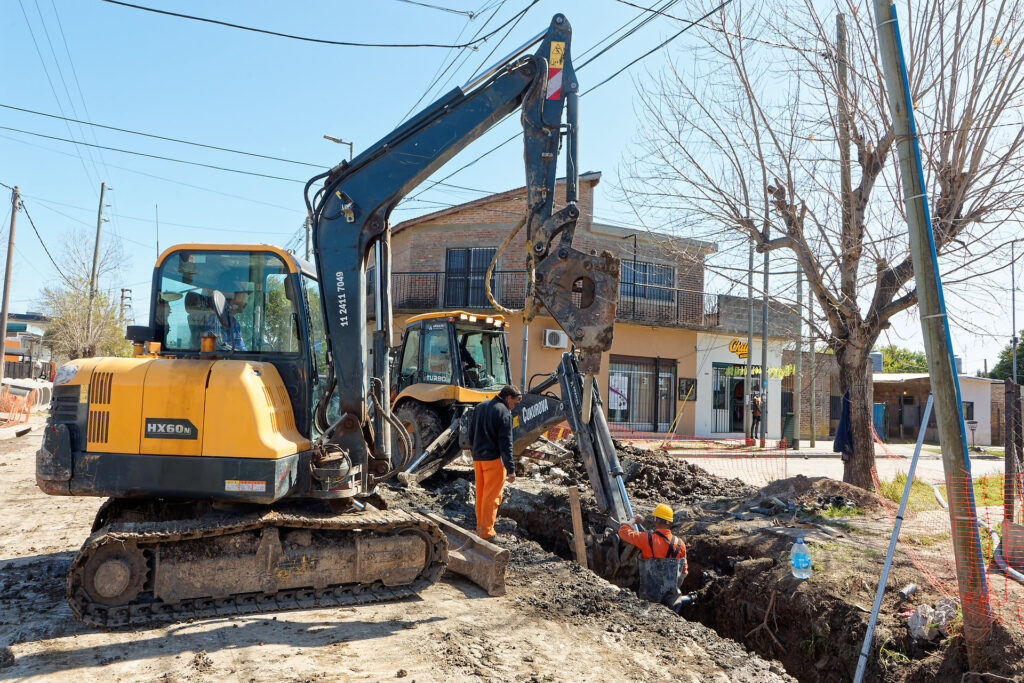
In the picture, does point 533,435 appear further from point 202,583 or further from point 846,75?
point 846,75

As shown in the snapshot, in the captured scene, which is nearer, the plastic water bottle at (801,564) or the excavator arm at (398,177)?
the excavator arm at (398,177)

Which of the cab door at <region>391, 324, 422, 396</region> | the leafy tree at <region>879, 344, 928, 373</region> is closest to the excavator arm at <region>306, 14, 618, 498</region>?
the cab door at <region>391, 324, 422, 396</region>

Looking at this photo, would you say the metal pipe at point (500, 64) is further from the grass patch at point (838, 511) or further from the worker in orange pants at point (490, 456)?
the grass patch at point (838, 511)

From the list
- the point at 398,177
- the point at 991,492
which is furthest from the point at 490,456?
the point at 991,492

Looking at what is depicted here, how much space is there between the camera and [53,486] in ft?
16.9

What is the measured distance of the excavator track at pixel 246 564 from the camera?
486 cm

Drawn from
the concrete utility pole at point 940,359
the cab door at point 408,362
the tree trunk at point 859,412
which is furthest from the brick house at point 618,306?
the concrete utility pole at point 940,359

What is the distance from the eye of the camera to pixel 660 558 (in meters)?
6.39

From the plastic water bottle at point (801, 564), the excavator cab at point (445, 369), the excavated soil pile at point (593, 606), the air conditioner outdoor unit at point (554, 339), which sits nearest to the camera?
the excavated soil pile at point (593, 606)

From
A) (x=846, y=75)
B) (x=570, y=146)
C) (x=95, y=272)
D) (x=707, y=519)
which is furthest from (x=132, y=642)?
(x=95, y=272)

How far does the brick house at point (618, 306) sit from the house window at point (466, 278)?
3cm

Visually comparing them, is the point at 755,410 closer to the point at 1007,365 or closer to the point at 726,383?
the point at 726,383

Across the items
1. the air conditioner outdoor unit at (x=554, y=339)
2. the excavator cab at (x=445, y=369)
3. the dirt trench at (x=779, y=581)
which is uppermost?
the air conditioner outdoor unit at (x=554, y=339)

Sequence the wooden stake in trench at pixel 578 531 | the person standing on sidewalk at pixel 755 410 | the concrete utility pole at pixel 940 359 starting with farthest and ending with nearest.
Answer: the person standing on sidewalk at pixel 755 410 → the wooden stake in trench at pixel 578 531 → the concrete utility pole at pixel 940 359
